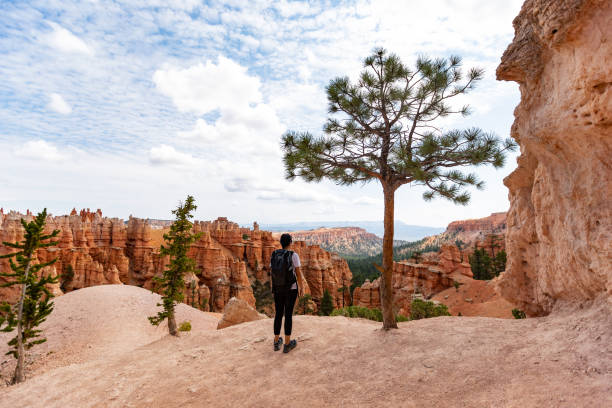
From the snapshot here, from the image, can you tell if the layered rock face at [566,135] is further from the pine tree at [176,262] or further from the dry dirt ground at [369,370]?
the pine tree at [176,262]

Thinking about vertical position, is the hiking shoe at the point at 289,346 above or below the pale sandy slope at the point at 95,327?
above

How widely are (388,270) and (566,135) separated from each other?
15.4ft

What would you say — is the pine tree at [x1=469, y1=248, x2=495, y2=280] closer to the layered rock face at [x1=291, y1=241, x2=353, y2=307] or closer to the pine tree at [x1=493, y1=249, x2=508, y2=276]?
the pine tree at [x1=493, y1=249, x2=508, y2=276]

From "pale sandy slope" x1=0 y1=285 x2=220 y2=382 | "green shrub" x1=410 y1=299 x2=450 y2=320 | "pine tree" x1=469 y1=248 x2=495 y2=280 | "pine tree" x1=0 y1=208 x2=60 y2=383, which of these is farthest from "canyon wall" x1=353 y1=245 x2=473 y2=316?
"pine tree" x1=0 y1=208 x2=60 y2=383

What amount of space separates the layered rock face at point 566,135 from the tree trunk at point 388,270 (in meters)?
3.40

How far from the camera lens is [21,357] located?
10992 millimetres

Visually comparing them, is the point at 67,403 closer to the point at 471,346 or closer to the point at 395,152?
the point at 471,346

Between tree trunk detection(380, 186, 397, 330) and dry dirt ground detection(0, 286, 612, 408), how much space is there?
425mm

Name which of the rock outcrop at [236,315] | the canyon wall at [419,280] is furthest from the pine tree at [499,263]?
the rock outcrop at [236,315]

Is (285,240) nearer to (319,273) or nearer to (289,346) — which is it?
(289,346)

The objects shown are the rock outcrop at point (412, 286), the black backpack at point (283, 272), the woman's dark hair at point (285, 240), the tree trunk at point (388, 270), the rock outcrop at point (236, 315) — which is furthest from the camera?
the rock outcrop at point (412, 286)

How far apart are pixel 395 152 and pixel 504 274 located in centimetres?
576

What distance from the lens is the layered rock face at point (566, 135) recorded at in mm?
4668

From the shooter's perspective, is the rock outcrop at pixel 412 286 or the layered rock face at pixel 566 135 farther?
the rock outcrop at pixel 412 286
